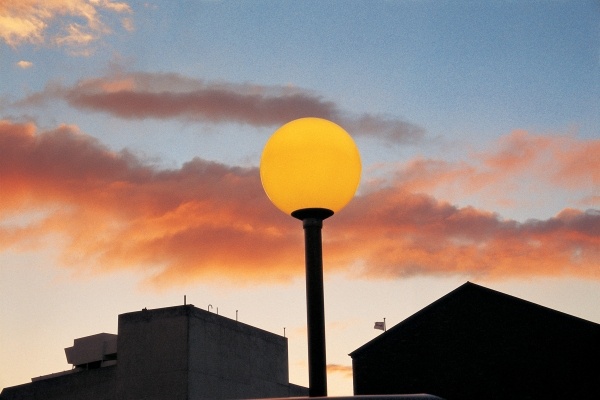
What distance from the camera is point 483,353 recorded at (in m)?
35.5

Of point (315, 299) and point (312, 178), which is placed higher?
point (312, 178)

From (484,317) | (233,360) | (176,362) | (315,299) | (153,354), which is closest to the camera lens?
(315,299)

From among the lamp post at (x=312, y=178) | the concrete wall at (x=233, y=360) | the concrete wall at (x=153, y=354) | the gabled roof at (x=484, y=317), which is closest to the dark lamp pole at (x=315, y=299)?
the lamp post at (x=312, y=178)

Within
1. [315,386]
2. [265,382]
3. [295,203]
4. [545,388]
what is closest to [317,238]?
[295,203]

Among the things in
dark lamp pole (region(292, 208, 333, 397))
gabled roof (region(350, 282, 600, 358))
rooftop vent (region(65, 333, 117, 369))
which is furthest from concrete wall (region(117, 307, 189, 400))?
dark lamp pole (region(292, 208, 333, 397))

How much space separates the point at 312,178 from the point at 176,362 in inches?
1312

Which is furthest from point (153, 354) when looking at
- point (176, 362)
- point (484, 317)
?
point (484, 317)

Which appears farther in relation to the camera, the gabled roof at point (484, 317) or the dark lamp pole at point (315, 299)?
the gabled roof at point (484, 317)

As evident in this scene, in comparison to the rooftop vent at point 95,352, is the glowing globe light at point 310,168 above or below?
below

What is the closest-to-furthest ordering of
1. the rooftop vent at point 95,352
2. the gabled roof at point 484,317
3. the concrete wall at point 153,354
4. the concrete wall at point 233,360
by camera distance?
1. the gabled roof at point 484,317
2. the concrete wall at point 153,354
3. the concrete wall at point 233,360
4. the rooftop vent at point 95,352

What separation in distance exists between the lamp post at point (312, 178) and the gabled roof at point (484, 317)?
3203 cm

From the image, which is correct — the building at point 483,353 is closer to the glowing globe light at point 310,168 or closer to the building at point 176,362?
the building at point 176,362

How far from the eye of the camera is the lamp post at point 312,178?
480 centimetres

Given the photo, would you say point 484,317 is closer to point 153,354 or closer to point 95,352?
point 153,354
